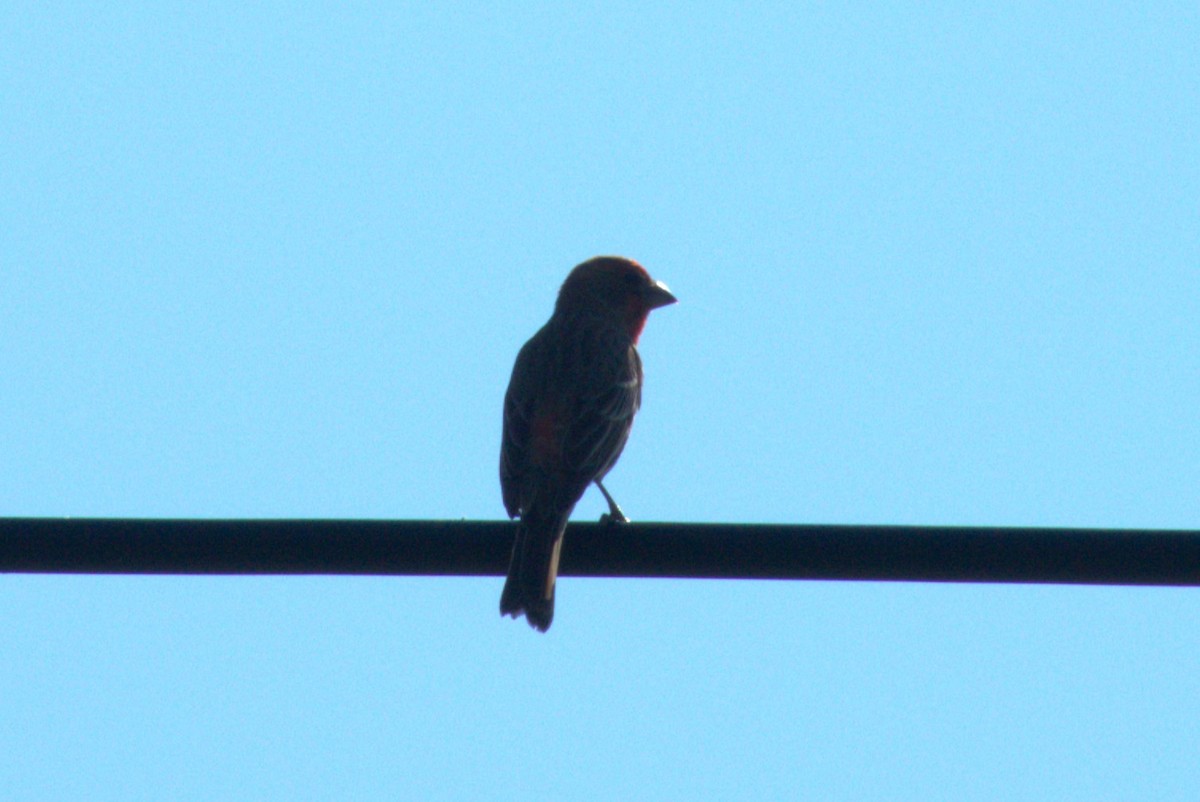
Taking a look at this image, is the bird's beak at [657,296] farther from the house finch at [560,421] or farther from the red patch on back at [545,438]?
the red patch on back at [545,438]

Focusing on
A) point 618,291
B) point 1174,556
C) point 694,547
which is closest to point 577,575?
point 694,547

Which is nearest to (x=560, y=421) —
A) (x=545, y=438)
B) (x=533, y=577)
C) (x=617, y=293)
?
(x=545, y=438)

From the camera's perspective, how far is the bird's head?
1219 cm

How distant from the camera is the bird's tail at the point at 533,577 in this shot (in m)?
7.52

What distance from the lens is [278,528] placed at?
5.53 meters

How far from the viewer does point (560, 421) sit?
9.38 meters

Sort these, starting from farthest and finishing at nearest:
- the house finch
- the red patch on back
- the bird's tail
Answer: the red patch on back
the house finch
the bird's tail

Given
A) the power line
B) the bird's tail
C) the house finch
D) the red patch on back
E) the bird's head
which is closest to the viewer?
the power line

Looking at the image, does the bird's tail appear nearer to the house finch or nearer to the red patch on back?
the house finch

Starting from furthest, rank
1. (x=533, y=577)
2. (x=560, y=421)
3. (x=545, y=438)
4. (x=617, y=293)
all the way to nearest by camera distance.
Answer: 1. (x=617, y=293)
2. (x=560, y=421)
3. (x=545, y=438)
4. (x=533, y=577)

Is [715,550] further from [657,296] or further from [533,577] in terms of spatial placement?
[657,296]

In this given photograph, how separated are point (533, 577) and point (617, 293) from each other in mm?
5019

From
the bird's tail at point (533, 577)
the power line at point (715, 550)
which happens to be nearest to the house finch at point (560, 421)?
the bird's tail at point (533, 577)

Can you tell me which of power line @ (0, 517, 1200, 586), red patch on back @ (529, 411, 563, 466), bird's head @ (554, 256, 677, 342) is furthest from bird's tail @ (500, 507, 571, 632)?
bird's head @ (554, 256, 677, 342)
